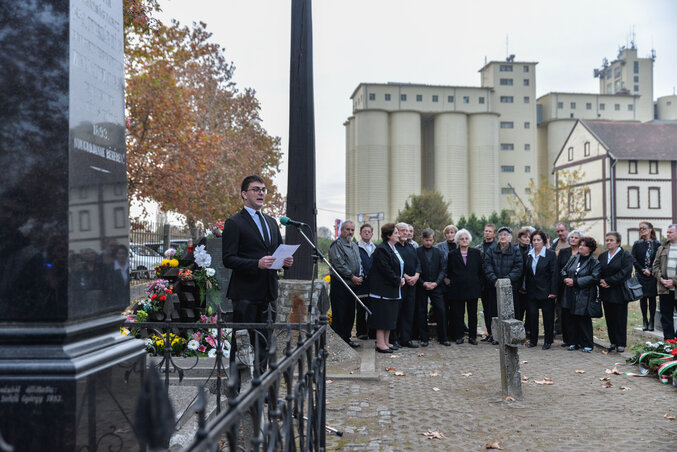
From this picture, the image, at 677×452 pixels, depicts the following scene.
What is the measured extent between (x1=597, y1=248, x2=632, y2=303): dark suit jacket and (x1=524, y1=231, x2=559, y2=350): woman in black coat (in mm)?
783

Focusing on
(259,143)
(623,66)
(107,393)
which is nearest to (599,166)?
(259,143)

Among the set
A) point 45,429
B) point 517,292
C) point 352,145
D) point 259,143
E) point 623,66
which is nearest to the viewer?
point 45,429

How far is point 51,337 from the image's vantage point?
9.17ft

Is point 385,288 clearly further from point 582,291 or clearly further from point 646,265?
point 646,265

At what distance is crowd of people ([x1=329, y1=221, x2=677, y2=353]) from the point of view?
9938mm

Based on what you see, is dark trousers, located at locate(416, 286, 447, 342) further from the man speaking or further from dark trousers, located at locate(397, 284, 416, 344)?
the man speaking

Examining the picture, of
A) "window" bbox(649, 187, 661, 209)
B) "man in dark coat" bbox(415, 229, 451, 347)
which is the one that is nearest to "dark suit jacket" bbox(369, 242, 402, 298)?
"man in dark coat" bbox(415, 229, 451, 347)

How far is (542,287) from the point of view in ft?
34.6

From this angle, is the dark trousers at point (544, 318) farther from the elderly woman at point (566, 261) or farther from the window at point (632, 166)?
the window at point (632, 166)

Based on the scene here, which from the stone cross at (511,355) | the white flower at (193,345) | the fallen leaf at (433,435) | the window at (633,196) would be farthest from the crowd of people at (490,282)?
the window at (633,196)

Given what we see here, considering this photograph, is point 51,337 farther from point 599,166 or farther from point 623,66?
point 623,66

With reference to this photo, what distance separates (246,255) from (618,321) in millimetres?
7107

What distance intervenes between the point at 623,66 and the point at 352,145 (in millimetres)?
40577

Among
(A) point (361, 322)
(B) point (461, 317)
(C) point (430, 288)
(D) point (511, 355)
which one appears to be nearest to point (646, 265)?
(B) point (461, 317)
